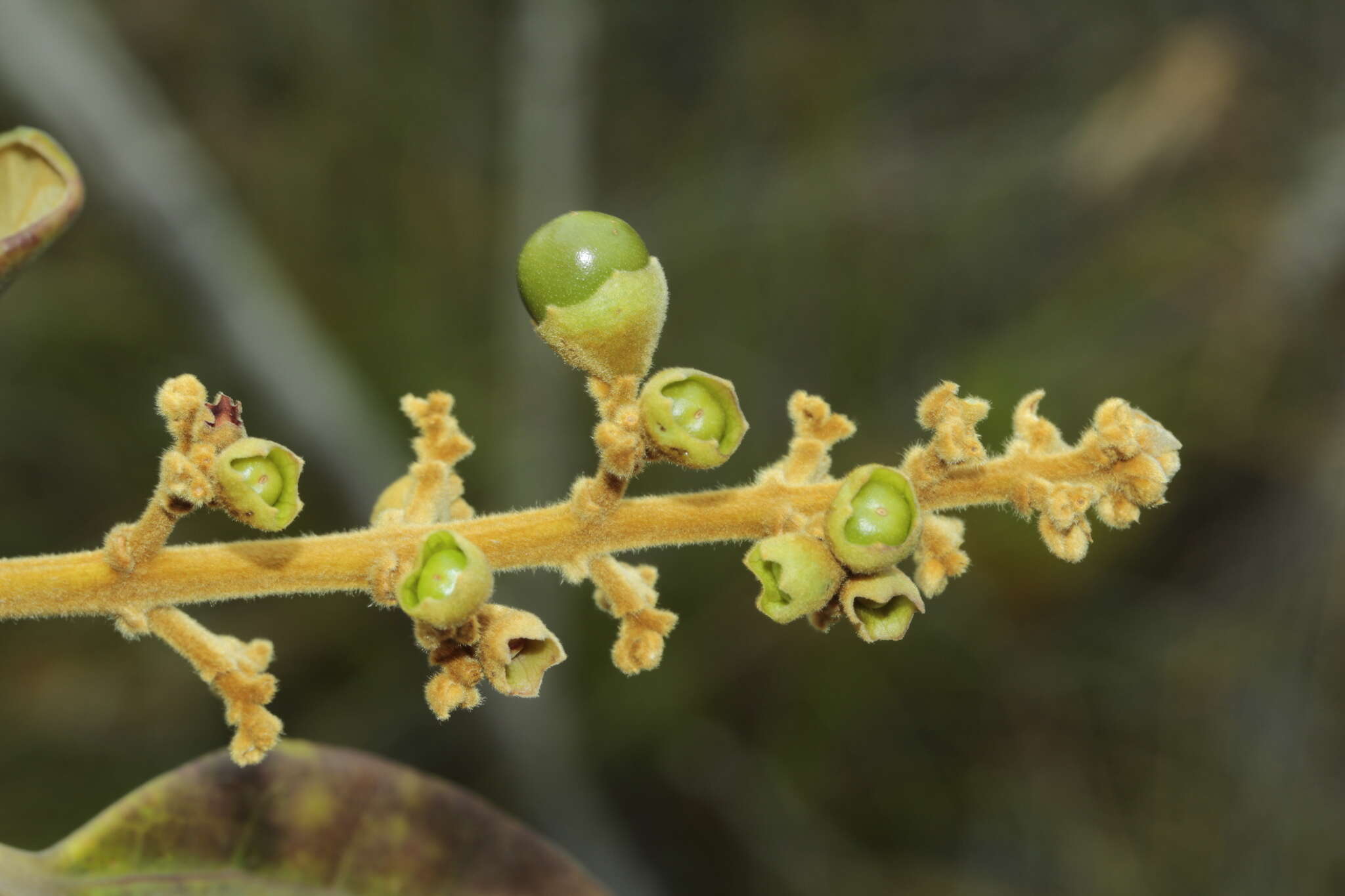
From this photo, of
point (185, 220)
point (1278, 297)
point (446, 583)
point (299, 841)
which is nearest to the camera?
point (446, 583)

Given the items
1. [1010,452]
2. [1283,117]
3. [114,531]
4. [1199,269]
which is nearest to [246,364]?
[114,531]

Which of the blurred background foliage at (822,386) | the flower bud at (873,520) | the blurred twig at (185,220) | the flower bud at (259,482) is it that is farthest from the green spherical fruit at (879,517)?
the blurred background foliage at (822,386)

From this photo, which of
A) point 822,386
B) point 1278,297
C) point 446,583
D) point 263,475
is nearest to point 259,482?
point 263,475

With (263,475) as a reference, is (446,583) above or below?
below

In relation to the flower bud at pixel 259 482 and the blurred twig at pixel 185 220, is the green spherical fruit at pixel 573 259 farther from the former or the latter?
the blurred twig at pixel 185 220

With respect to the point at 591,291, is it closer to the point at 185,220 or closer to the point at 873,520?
the point at 873,520

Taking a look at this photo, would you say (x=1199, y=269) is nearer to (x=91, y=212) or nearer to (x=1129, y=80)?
(x=1129, y=80)
